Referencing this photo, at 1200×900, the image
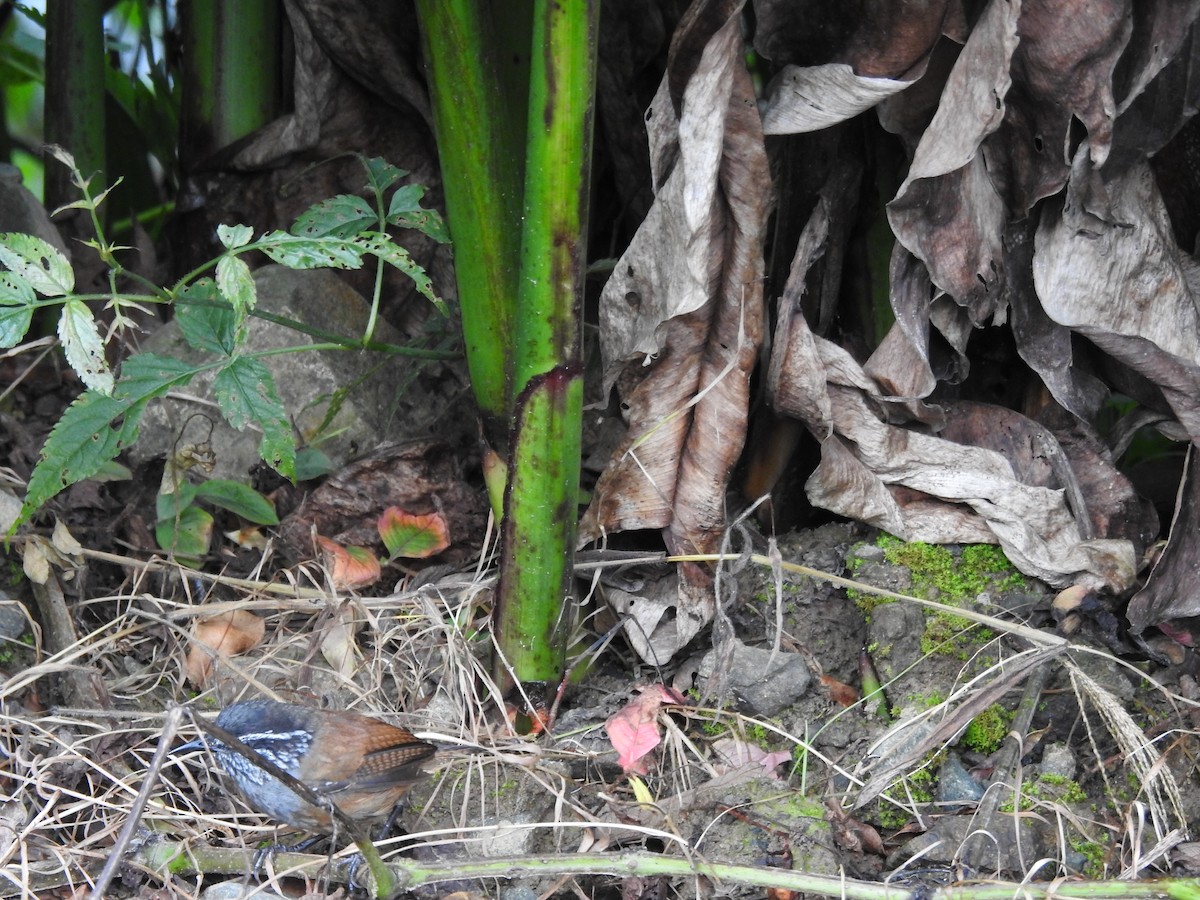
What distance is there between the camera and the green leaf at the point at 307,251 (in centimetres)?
156

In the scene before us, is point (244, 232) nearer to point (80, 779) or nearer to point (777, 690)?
point (80, 779)

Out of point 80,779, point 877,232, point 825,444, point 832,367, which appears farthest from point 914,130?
point 80,779

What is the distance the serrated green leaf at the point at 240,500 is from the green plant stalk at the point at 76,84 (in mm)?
829

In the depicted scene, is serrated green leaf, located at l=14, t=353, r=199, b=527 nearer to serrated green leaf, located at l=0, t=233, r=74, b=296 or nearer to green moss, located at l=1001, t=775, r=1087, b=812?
serrated green leaf, located at l=0, t=233, r=74, b=296

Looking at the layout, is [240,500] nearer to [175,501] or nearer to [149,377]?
[175,501]

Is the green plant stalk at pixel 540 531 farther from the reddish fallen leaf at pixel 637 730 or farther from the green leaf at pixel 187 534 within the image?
the green leaf at pixel 187 534

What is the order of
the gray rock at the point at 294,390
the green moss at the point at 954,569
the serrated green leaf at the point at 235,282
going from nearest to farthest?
the serrated green leaf at the point at 235,282 → the green moss at the point at 954,569 → the gray rock at the point at 294,390

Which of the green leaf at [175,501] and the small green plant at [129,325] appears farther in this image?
the green leaf at [175,501]

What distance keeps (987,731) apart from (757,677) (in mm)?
361

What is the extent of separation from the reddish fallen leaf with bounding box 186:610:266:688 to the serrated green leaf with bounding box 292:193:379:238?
0.68 metres

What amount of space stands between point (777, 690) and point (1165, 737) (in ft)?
1.98

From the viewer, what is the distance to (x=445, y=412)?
2238mm

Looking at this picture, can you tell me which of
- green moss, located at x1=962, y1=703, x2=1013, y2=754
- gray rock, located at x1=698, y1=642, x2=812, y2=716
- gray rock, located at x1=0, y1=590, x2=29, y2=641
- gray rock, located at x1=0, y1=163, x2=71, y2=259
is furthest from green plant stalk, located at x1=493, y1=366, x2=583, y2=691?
gray rock, located at x1=0, y1=163, x2=71, y2=259

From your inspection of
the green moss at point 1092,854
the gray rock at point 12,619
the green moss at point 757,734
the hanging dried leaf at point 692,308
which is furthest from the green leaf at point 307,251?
the green moss at point 1092,854
